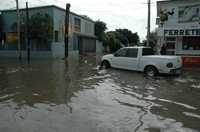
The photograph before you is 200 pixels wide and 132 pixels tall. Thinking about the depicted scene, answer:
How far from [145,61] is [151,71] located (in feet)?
Result: 2.35

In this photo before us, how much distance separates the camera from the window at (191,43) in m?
21.5

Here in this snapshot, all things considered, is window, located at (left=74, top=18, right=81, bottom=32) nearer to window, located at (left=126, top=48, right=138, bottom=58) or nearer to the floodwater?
window, located at (left=126, top=48, right=138, bottom=58)

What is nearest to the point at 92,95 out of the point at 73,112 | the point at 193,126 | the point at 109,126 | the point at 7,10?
the point at 73,112

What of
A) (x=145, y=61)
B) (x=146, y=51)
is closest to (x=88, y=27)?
(x=146, y=51)

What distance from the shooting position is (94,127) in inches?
219

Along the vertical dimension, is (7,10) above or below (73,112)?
above

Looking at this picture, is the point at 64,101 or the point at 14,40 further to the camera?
the point at 14,40

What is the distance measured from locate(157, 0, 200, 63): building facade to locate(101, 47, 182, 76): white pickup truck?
7139 millimetres

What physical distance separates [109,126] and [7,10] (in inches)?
1318

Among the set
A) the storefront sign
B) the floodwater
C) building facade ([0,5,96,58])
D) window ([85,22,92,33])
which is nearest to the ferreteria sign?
the storefront sign

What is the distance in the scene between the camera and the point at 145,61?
1462 cm

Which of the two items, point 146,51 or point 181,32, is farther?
point 181,32

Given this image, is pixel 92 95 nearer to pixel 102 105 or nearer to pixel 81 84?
pixel 102 105

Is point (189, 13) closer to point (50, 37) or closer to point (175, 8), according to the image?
point (175, 8)
